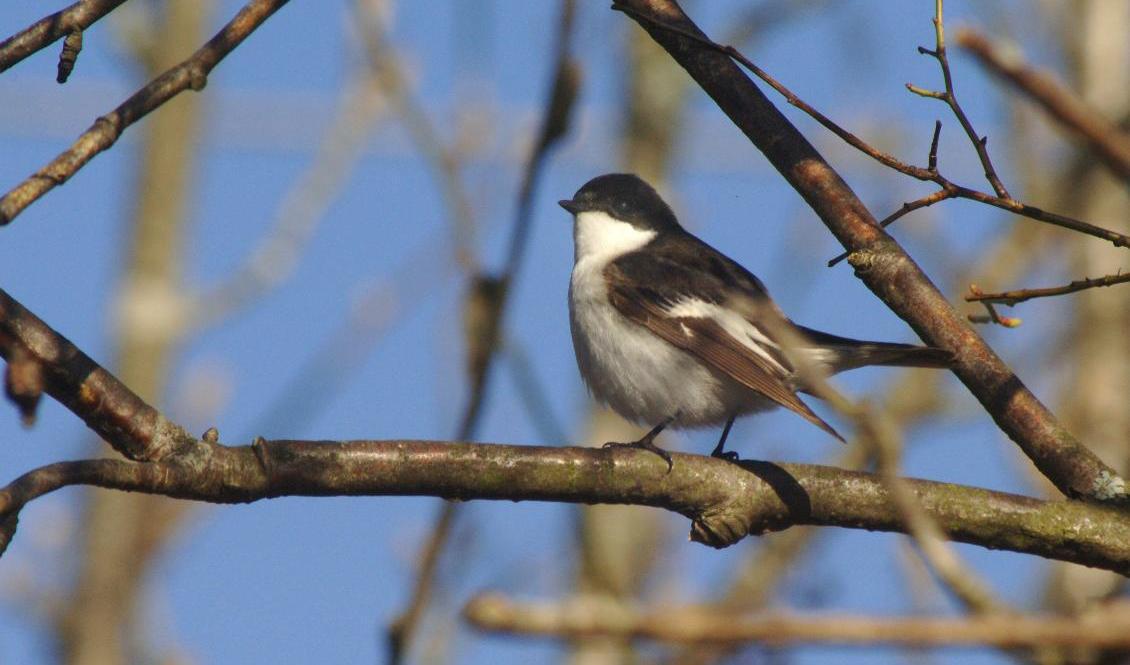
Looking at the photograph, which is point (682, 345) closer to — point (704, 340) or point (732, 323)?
point (704, 340)

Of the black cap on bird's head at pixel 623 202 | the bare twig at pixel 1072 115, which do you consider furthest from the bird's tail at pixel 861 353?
the bare twig at pixel 1072 115

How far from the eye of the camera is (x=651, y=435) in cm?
567

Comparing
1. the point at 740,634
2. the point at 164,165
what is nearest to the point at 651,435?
the point at 740,634

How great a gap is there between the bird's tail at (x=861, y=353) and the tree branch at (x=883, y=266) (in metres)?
0.68

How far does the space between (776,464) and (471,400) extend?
1.34 metres

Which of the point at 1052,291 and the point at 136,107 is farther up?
the point at 136,107

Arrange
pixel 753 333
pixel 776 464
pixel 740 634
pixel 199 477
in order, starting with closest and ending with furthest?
pixel 740 634 → pixel 199 477 → pixel 776 464 → pixel 753 333

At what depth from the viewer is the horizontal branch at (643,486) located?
116 inches

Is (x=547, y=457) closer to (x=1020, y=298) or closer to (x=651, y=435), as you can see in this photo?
(x=1020, y=298)

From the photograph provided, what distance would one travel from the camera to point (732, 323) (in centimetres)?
560

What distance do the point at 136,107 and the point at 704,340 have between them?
3189 mm

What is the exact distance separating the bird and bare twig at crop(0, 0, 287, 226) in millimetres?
2431

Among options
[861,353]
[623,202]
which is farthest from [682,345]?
[623,202]

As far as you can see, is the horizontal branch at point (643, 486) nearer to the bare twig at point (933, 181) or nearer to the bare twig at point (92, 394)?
the bare twig at point (92, 394)
